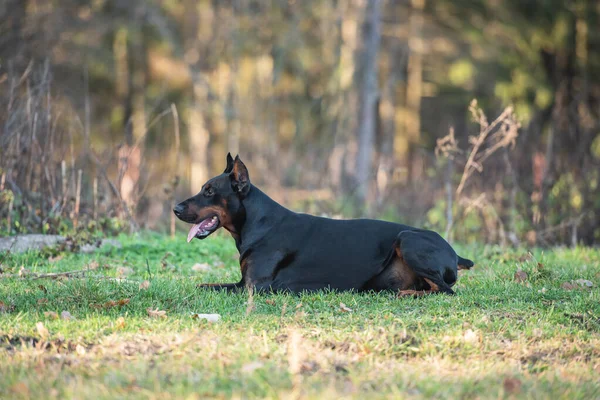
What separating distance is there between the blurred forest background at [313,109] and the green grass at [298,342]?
3350 mm

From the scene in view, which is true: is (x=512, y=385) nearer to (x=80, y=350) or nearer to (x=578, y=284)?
(x=80, y=350)

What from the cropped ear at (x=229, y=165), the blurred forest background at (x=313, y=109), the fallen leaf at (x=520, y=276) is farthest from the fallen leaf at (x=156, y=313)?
the blurred forest background at (x=313, y=109)

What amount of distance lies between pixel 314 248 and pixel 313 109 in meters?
22.0

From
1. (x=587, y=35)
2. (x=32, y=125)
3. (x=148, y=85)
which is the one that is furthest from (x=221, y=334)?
(x=148, y=85)

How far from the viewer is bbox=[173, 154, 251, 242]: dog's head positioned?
671cm

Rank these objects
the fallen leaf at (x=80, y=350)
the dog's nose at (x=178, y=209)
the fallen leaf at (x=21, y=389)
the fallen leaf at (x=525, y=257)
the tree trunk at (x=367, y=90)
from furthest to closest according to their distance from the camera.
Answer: the tree trunk at (x=367, y=90)
the fallen leaf at (x=525, y=257)
the dog's nose at (x=178, y=209)
the fallen leaf at (x=80, y=350)
the fallen leaf at (x=21, y=389)

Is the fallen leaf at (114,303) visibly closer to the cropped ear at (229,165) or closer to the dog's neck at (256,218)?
the dog's neck at (256,218)

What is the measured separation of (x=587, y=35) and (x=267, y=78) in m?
12.9

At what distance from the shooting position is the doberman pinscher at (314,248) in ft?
21.4

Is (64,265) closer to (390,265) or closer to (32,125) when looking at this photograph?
(32,125)

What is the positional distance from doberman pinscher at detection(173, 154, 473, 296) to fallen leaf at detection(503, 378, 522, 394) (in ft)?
7.61

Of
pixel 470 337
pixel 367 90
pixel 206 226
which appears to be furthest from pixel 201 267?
pixel 367 90

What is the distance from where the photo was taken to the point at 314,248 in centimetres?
666

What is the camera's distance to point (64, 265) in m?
7.82
